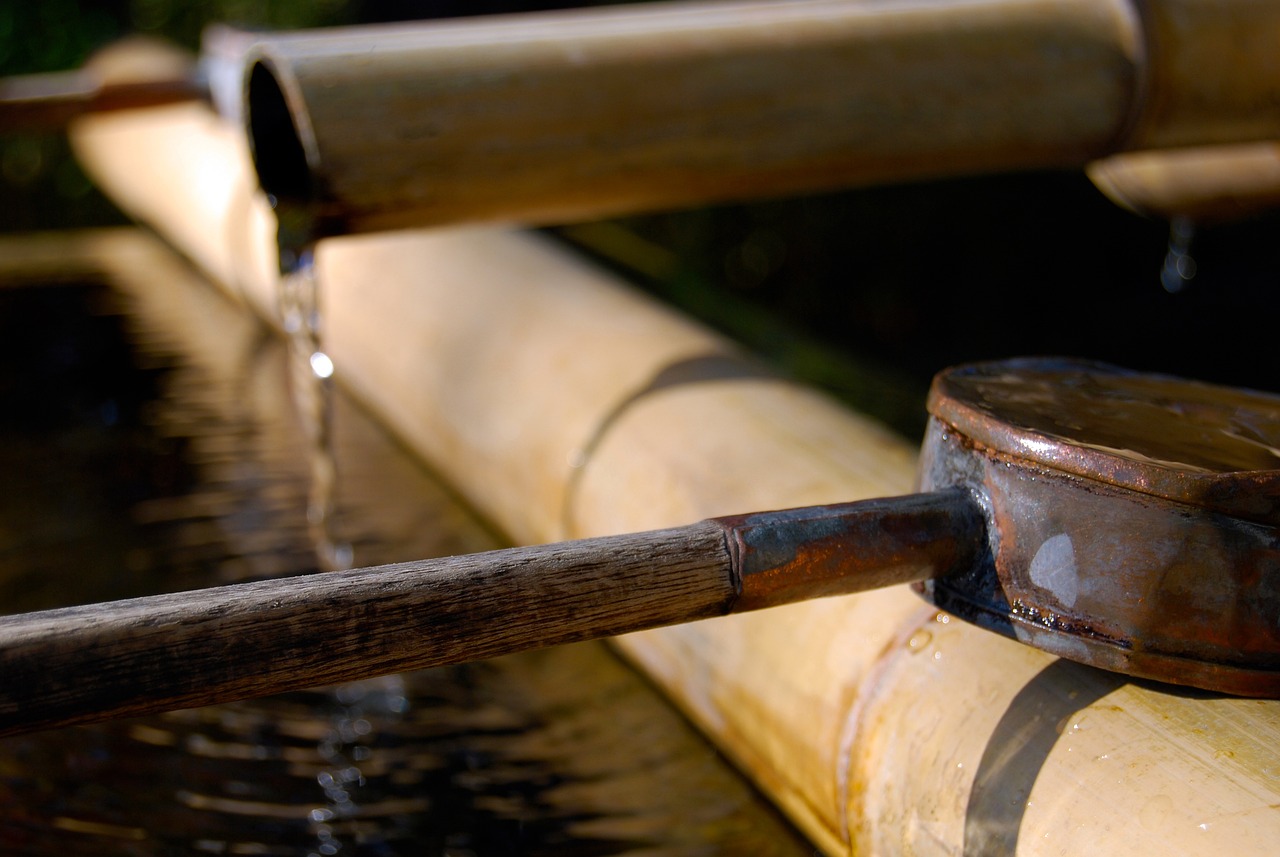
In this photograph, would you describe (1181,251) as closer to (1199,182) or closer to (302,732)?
(1199,182)

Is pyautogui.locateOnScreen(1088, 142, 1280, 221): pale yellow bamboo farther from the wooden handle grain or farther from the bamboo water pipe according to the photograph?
the wooden handle grain

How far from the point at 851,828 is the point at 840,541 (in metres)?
0.49

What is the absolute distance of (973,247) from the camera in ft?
22.1

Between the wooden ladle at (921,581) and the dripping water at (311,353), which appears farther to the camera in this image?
the dripping water at (311,353)

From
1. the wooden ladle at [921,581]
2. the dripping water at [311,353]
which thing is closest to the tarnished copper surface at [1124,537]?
the wooden ladle at [921,581]

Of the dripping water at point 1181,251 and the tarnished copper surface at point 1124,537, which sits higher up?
the tarnished copper surface at point 1124,537

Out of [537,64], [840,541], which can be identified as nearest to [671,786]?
[840,541]

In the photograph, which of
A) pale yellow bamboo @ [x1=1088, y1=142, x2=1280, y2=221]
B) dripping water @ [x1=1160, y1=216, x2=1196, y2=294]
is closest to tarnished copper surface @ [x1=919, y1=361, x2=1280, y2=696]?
pale yellow bamboo @ [x1=1088, y1=142, x2=1280, y2=221]

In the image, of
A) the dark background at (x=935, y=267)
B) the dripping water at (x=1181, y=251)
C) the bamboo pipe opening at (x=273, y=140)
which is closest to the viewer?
the bamboo pipe opening at (x=273, y=140)

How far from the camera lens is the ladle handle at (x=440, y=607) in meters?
0.91

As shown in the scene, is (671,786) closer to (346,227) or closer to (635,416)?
(635,416)

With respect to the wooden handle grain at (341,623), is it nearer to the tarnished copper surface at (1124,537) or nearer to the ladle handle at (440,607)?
the ladle handle at (440,607)

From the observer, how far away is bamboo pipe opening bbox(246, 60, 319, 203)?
1.89 m

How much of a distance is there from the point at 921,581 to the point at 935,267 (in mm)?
5772
